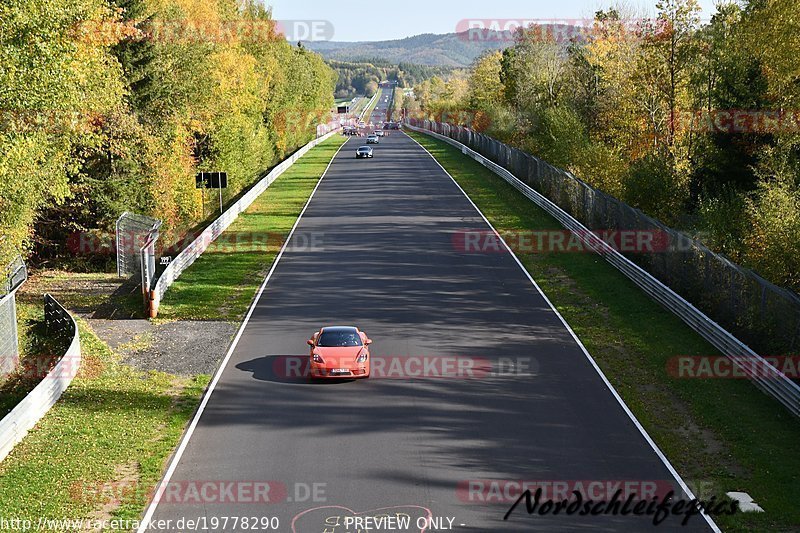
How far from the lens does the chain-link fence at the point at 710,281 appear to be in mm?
22562

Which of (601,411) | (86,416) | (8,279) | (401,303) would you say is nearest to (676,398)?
(601,411)

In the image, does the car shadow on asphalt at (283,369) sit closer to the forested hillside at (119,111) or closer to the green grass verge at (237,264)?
the green grass verge at (237,264)

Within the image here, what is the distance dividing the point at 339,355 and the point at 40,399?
7.26 m

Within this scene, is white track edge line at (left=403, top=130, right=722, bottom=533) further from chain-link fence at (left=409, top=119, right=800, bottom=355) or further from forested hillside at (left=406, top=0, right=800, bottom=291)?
forested hillside at (left=406, top=0, right=800, bottom=291)

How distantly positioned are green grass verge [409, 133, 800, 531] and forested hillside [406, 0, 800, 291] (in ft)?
13.4

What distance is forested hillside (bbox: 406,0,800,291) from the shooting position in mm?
32531

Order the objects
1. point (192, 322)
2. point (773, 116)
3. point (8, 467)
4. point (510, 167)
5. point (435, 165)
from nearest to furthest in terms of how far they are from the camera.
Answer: point (8, 467)
point (192, 322)
point (773, 116)
point (510, 167)
point (435, 165)

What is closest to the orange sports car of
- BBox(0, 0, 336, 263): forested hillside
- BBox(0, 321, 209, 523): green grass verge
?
BBox(0, 321, 209, 523): green grass verge

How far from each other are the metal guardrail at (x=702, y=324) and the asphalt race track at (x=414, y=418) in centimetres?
385

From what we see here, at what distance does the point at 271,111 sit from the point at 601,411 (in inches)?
2881

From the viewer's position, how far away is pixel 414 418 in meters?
19.6

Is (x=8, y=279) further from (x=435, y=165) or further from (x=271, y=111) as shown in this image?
(x=271, y=111)

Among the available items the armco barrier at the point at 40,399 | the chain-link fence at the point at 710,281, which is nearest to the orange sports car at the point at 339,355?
the armco barrier at the point at 40,399

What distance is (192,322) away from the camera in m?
28.7
